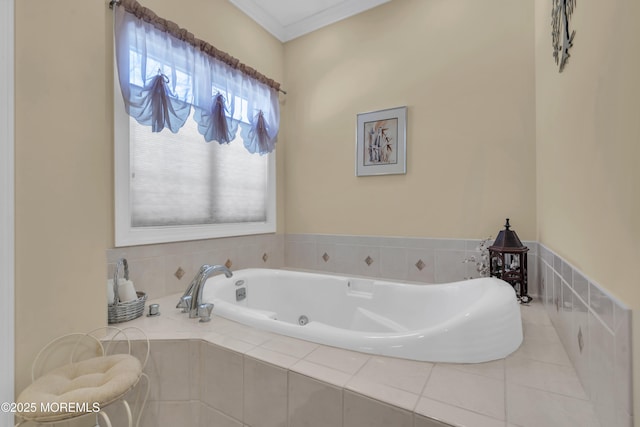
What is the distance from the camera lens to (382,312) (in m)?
1.93

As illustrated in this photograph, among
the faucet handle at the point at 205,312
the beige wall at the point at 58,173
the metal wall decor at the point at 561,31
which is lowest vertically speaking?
the faucet handle at the point at 205,312

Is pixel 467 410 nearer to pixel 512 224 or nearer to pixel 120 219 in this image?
pixel 512 224

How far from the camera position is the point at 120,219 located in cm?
164

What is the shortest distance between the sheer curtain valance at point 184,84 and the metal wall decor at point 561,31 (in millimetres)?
1924

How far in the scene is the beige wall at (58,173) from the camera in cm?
108

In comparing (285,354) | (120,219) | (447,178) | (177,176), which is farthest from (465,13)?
(120,219)

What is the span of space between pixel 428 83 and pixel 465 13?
1.66 ft

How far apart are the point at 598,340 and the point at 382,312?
125 cm

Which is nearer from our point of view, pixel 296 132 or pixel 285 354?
pixel 285 354

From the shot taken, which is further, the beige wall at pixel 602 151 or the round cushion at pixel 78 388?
the round cushion at pixel 78 388

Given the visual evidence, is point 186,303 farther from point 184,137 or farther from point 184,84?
point 184,84

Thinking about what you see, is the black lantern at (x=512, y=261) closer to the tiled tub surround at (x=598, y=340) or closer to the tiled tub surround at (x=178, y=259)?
the tiled tub surround at (x=598, y=340)

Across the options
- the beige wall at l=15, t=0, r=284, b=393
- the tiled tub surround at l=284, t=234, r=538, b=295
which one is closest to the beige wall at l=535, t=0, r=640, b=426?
the tiled tub surround at l=284, t=234, r=538, b=295

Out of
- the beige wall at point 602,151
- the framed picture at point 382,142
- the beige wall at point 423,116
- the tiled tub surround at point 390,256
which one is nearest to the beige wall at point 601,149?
the beige wall at point 602,151
